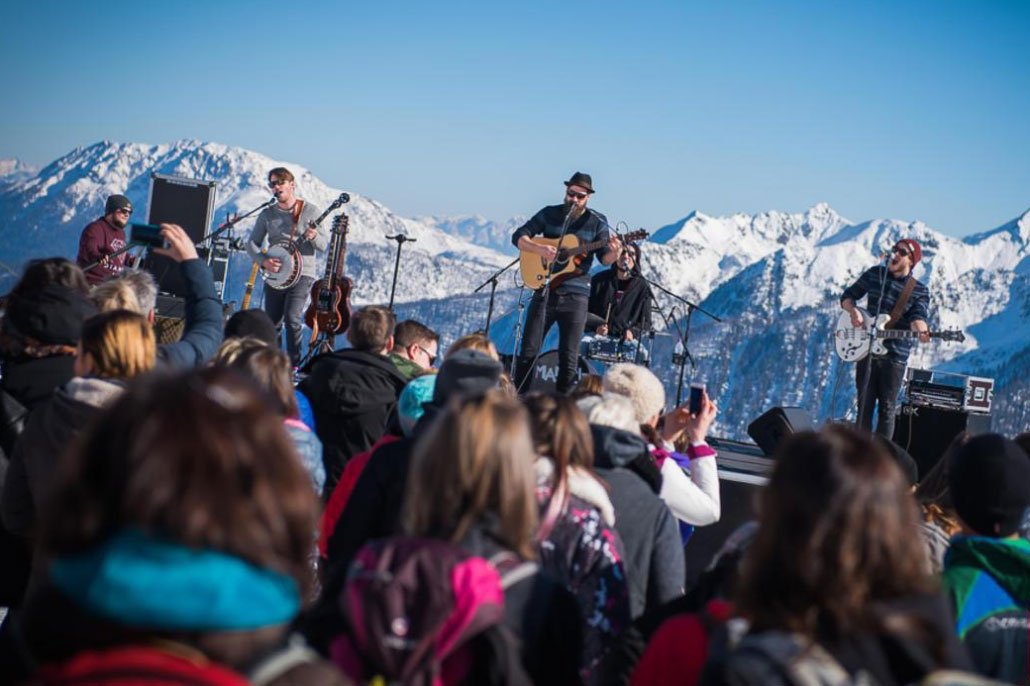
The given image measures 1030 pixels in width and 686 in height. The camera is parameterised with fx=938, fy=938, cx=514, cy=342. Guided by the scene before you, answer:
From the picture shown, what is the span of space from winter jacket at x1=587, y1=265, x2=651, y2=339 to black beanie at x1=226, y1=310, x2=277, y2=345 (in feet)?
23.7

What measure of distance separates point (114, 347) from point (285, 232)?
256 inches

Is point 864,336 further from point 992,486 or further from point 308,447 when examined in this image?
point 308,447

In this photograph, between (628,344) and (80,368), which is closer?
(80,368)

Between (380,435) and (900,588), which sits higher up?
(900,588)

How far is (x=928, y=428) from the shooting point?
8.64 m

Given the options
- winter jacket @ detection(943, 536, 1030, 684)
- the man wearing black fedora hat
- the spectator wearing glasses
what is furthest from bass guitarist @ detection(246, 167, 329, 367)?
winter jacket @ detection(943, 536, 1030, 684)

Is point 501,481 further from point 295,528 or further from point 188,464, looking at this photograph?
point 188,464

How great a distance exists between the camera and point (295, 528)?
4.63 ft

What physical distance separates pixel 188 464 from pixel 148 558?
0.45ft

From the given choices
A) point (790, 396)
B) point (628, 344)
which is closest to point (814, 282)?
point (790, 396)

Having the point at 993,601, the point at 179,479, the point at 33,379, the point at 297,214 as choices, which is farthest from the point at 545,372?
the point at 179,479

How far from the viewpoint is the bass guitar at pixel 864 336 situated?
27.3 ft

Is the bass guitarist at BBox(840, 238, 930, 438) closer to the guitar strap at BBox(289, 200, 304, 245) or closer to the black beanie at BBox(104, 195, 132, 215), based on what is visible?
the guitar strap at BBox(289, 200, 304, 245)

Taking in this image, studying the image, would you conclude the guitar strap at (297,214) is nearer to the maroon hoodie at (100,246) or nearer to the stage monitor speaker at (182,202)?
the maroon hoodie at (100,246)
